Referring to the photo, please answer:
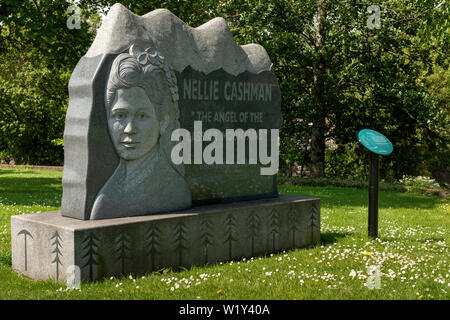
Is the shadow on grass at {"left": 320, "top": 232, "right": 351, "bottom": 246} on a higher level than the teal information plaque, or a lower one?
lower

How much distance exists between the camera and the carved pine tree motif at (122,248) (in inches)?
226

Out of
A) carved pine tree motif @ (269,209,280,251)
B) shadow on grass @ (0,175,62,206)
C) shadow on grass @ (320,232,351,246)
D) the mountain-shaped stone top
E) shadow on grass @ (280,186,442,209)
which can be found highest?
the mountain-shaped stone top

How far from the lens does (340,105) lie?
1930cm

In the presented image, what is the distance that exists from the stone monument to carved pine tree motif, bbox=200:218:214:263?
0.02 m

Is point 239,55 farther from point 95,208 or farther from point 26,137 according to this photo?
point 26,137

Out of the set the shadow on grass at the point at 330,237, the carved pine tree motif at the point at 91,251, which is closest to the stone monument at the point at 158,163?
the carved pine tree motif at the point at 91,251

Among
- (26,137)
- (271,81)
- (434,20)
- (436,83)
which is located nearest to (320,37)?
(434,20)

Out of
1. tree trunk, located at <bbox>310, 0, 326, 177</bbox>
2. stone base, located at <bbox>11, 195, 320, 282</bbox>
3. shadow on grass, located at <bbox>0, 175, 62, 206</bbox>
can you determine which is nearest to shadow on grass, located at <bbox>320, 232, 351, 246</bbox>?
stone base, located at <bbox>11, 195, 320, 282</bbox>

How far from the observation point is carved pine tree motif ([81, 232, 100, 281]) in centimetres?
549

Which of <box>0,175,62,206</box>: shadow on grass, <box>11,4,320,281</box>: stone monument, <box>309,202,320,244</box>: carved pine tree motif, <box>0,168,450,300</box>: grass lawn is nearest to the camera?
<box>0,168,450,300</box>: grass lawn

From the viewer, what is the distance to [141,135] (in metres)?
6.27

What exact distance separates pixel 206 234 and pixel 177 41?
8.83ft

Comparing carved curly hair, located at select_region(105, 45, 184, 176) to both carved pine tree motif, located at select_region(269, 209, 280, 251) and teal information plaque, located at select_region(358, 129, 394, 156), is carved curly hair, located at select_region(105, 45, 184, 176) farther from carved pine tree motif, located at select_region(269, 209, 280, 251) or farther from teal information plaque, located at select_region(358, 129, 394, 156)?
teal information plaque, located at select_region(358, 129, 394, 156)

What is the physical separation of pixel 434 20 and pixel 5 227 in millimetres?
12286
